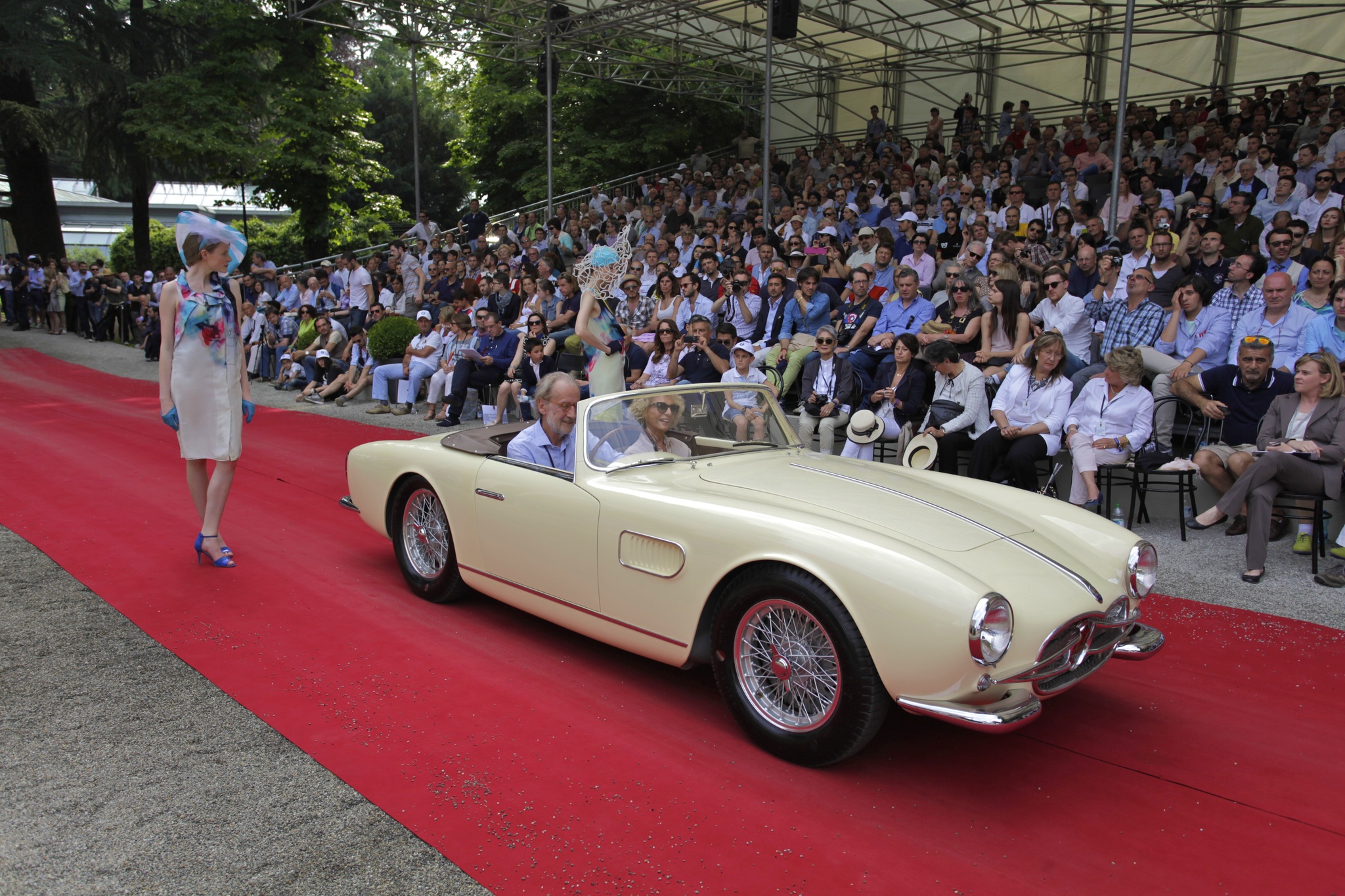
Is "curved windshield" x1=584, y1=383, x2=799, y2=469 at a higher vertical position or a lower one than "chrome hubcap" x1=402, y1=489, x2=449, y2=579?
higher

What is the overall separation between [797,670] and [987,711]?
26.0 inches

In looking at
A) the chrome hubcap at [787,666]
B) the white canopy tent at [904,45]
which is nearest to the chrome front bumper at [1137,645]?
the chrome hubcap at [787,666]

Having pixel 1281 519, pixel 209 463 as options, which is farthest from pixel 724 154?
pixel 1281 519

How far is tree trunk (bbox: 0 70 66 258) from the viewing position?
1001 inches

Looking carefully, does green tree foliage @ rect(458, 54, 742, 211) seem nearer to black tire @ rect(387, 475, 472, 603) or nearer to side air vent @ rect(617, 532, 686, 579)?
black tire @ rect(387, 475, 472, 603)

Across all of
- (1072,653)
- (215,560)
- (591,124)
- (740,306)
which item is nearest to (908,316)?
(740,306)

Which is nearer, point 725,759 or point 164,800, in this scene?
point 164,800

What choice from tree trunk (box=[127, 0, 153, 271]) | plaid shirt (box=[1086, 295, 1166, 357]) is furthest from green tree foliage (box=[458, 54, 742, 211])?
plaid shirt (box=[1086, 295, 1166, 357])

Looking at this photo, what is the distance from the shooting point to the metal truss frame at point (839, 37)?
57.0 ft

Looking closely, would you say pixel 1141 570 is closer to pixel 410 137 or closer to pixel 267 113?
pixel 267 113

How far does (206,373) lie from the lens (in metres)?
5.20

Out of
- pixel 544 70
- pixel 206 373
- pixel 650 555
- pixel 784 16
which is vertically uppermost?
pixel 544 70

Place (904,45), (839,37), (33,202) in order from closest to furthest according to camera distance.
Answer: (904,45)
(839,37)
(33,202)

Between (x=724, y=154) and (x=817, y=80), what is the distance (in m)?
3.10
